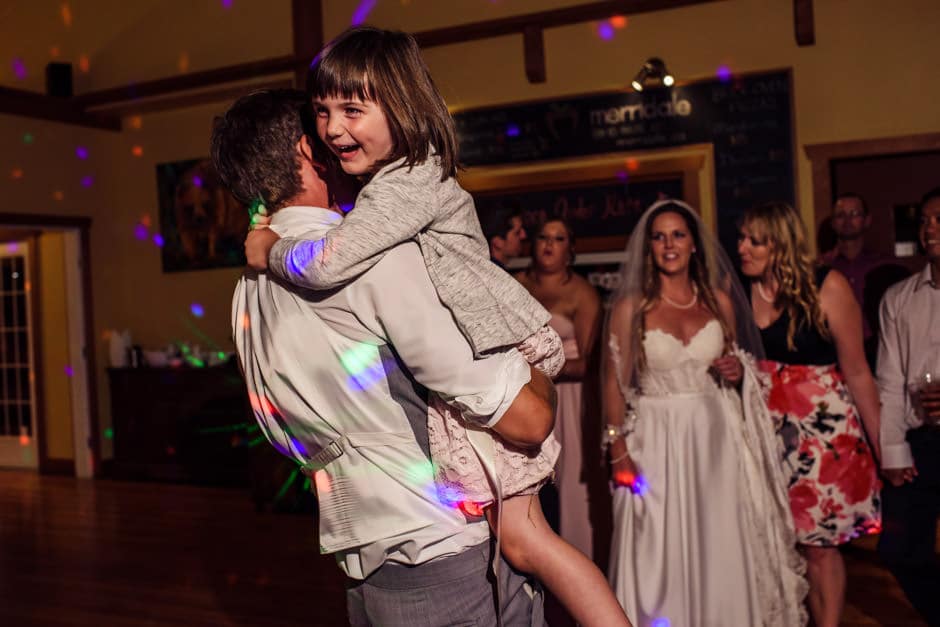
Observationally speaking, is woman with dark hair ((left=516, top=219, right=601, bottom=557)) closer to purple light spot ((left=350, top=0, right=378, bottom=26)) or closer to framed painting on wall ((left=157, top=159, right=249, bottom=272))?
purple light spot ((left=350, top=0, right=378, bottom=26))

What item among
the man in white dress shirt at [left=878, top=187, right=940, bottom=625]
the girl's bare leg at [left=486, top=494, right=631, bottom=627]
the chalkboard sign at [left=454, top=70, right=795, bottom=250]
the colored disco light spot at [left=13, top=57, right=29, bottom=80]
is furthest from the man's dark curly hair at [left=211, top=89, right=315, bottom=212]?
the colored disco light spot at [left=13, top=57, right=29, bottom=80]

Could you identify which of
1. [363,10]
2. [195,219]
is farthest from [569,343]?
[195,219]

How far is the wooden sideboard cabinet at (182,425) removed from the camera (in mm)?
7133

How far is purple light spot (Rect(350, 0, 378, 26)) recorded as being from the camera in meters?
7.00

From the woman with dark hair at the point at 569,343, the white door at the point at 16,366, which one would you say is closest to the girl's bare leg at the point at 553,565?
the woman with dark hair at the point at 569,343

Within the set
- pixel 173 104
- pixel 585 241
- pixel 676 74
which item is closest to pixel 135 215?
pixel 173 104

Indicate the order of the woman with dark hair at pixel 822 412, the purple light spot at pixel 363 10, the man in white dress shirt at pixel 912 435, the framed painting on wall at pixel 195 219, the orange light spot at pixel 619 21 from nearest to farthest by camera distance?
the man in white dress shirt at pixel 912 435
the woman with dark hair at pixel 822 412
the orange light spot at pixel 619 21
the purple light spot at pixel 363 10
the framed painting on wall at pixel 195 219

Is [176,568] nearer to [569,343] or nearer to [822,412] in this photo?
[569,343]

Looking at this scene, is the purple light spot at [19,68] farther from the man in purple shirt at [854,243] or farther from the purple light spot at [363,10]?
the man in purple shirt at [854,243]

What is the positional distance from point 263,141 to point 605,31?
17.4ft

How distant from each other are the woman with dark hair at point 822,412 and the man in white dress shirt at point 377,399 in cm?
218

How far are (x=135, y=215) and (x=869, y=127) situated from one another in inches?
245

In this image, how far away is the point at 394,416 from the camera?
1226 mm

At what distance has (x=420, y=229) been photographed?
123 cm
